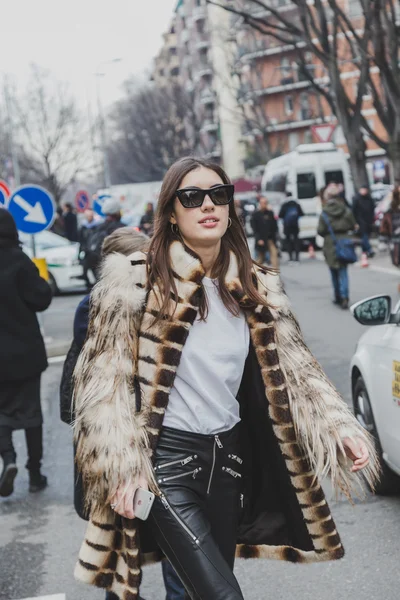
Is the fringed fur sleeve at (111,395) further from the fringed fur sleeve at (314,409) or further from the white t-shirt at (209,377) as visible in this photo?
the fringed fur sleeve at (314,409)

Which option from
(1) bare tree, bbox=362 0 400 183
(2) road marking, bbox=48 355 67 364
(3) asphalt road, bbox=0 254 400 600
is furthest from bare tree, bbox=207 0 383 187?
(3) asphalt road, bbox=0 254 400 600

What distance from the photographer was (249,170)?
8100cm

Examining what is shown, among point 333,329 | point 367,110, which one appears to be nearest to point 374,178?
point 367,110

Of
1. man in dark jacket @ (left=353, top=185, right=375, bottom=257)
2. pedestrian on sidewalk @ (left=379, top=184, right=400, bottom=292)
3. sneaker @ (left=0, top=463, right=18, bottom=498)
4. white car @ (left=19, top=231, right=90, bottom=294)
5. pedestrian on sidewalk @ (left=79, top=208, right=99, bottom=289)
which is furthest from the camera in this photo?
man in dark jacket @ (left=353, top=185, right=375, bottom=257)

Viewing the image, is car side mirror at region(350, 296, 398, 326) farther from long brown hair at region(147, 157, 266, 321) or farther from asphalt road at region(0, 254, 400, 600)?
long brown hair at region(147, 157, 266, 321)

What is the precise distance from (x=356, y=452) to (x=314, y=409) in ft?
0.59

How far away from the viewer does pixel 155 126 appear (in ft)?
239

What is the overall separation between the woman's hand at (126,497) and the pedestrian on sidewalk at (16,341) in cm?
375

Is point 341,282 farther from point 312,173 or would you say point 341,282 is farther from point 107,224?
point 312,173

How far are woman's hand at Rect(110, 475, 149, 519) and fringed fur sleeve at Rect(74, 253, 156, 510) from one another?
0.02 metres

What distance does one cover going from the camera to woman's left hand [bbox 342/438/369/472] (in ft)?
10.3

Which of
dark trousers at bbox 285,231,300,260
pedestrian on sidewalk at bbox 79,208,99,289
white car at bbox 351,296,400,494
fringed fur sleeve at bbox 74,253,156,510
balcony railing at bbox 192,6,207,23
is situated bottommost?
dark trousers at bbox 285,231,300,260

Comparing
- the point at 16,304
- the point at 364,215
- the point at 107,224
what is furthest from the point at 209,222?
the point at 364,215

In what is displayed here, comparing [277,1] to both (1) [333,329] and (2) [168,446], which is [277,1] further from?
(2) [168,446]
